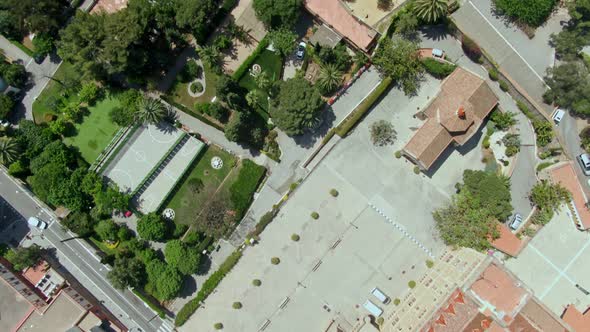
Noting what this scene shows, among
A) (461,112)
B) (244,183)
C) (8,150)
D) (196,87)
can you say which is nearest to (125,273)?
(244,183)

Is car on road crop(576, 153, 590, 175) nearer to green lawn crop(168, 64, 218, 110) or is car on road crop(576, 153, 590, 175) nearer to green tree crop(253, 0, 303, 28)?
green tree crop(253, 0, 303, 28)

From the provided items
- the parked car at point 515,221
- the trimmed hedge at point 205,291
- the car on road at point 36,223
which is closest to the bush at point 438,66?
the parked car at point 515,221

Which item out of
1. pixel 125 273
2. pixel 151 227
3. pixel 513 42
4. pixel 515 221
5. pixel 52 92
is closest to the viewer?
pixel 125 273

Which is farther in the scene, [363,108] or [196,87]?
[363,108]

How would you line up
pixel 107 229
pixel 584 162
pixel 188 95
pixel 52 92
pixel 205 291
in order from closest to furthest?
pixel 107 229 → pixel 205 291 → pixel 52 92 → pixel 188 95 → pixel 584 162

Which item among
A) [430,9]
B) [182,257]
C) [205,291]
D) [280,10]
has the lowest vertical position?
[205,291]

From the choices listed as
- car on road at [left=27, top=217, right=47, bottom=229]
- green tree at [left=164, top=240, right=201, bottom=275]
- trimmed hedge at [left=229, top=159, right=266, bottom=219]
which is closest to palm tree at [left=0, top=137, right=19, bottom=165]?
car on road at [left=27, top=217, right=47, bottom=229]

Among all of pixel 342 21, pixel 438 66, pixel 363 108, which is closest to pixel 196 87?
pixel 342 21

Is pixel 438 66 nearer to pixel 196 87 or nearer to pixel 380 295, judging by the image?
pixel 380 295

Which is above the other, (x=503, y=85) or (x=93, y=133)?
(x=503, y=85)
